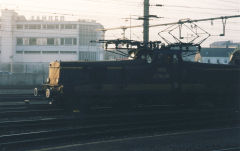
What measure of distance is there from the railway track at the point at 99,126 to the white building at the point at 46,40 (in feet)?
195

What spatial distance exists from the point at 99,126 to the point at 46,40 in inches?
2590

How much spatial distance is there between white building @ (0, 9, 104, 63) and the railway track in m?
59.4

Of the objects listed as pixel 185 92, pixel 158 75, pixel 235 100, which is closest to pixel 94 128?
pixel 158 75

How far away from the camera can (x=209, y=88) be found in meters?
19.3

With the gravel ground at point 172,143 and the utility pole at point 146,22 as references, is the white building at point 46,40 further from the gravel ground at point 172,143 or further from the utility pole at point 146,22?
the gravel ground at point 172,143

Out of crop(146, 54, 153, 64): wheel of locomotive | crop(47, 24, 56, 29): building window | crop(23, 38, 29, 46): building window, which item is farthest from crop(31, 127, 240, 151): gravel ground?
crop(23, 38, 29, 46): building window

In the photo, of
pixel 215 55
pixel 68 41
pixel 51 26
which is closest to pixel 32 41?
pixel 51 26

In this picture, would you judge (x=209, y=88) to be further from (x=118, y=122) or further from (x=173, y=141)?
(x=173, y=141)

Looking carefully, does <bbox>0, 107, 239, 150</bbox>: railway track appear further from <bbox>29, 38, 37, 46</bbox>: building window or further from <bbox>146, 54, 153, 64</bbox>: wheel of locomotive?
<bbox>29, 38, 37, 46</bbox>: building window

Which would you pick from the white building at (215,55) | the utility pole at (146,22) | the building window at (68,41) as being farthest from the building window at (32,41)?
the utility pole at (146,22)

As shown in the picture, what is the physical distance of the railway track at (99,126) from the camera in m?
10.9

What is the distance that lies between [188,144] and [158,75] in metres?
7.41

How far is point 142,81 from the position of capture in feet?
57.4

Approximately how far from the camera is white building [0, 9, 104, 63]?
74.9 metres
